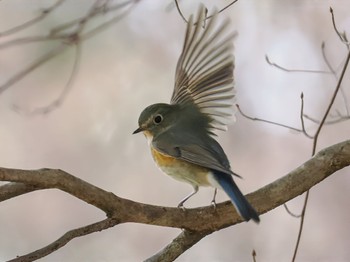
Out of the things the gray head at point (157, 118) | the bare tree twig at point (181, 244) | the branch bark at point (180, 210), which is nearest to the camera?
the branch bark at point (180, 210)

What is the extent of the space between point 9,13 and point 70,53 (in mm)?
225

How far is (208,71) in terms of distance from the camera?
4.87 feet

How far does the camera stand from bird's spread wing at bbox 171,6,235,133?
1411 mm

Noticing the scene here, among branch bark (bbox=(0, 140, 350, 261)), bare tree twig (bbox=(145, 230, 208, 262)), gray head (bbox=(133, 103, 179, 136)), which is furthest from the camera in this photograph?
gray head (bbox=(133, 103, 179, 136))

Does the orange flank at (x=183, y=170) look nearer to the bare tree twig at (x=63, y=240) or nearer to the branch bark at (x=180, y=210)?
the branch bark at (x=180, y=210)

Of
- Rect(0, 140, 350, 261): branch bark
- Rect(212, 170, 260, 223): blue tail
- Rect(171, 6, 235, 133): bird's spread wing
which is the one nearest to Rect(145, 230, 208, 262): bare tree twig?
Rect(0, 140, 350, 261): branch bark

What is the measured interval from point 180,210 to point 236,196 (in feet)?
0.39

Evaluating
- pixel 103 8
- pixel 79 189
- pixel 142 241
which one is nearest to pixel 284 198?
pixel 79 189

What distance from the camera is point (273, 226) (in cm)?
219

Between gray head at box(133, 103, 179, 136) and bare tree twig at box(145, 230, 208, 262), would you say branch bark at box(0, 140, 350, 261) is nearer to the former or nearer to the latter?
bare tree twig at box(145, 230, 208, 262)

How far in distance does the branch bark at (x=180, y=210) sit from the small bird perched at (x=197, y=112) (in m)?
0.08

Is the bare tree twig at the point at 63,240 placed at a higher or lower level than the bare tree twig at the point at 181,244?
higher

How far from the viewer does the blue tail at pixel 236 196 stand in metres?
1.17

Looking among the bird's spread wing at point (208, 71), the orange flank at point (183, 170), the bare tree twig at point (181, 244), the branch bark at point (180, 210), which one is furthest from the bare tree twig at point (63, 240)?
the bird's spread wing at point (208, 71)
